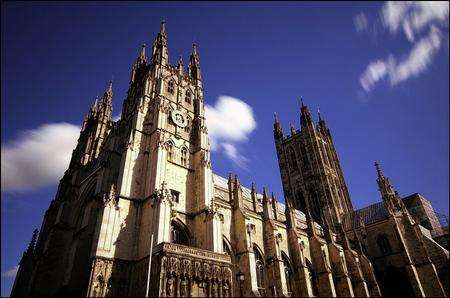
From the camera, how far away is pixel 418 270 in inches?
1597

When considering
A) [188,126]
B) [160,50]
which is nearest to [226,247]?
[188,126]

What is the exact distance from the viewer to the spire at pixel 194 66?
45.4 m

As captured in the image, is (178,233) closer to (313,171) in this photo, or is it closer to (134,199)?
(134,199)

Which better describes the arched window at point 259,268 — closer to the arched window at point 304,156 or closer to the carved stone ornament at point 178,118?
the carved stone ornament at point 178,118

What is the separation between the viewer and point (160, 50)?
42094 millimetres

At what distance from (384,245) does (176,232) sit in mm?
33781

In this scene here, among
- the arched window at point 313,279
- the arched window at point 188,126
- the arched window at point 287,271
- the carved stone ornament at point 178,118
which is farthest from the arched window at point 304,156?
the carved stone ornament at point 178,118

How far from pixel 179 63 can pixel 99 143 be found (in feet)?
50.6

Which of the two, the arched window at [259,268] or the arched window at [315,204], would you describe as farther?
the arched window at [315,204]

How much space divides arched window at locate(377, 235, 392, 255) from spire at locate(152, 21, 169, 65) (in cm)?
3991

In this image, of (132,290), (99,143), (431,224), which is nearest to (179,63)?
(99,143)

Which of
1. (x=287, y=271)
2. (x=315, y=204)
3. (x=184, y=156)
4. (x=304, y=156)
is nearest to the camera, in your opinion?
(x=184, y=156)

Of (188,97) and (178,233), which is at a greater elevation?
(188,97)

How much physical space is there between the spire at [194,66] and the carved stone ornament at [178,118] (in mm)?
9845
